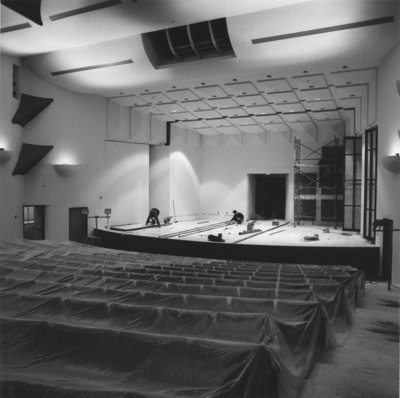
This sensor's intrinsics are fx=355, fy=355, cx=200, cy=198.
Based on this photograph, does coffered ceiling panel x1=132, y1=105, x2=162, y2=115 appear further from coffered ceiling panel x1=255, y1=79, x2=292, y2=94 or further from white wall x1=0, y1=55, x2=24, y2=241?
white wall x1=0, y1=55, x2=24, y2=241

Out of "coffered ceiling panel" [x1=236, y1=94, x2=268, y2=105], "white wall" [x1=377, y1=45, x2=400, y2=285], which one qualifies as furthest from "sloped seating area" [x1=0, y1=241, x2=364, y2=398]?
"coffered ceiling panel" [x1=236, y1=94, x2=268, y2=105]

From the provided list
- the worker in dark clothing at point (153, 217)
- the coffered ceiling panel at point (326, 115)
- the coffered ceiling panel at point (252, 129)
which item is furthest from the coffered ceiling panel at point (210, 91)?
the worker in dark clothing at point (153, 217)

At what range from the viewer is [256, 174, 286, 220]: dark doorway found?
2222cm

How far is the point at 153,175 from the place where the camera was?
18250 mm

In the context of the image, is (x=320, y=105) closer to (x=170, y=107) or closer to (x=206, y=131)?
(x=170, y=107)

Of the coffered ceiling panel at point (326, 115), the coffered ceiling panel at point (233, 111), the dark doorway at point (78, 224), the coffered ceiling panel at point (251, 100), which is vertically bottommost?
A: the dark doorway at point (78, 224)

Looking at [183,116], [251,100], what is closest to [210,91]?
[251,100]

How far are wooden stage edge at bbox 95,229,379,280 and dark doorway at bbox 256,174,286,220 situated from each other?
37.2ft

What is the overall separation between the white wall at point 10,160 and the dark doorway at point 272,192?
1435 cm

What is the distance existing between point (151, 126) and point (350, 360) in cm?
1492

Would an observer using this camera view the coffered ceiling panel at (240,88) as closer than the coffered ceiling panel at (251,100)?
Yes

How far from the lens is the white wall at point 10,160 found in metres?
10.6

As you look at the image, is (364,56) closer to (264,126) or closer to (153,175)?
(264,126)

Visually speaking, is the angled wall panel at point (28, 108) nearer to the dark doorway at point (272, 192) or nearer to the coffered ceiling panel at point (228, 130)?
the coffered ceiling panel at point (228, 130)
